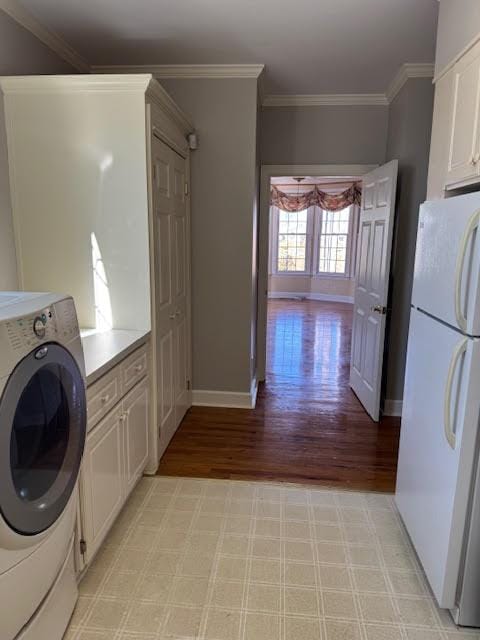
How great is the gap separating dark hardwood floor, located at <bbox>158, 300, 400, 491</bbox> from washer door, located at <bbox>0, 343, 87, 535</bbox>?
1.37 m

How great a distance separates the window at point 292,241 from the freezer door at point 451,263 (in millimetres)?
8438

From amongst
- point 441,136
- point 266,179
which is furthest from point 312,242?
point 441,136

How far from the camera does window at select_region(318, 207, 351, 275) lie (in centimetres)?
988

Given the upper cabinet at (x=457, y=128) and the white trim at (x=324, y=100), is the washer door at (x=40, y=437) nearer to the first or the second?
the upper cabinet at (x=457, y=128)

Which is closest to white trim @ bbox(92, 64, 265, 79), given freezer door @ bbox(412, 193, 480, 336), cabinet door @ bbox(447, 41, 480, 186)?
cabinet door @ bbox(447, 41, 480, 186)

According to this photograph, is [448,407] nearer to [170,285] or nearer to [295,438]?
[295,438]

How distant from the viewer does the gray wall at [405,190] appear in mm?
3359

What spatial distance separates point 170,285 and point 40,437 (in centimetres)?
Answer: 178

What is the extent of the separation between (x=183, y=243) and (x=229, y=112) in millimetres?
1085

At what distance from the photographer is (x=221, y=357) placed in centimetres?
379

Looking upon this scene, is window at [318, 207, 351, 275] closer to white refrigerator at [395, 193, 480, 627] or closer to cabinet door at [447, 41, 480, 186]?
cabinet door at [447, 41, 480, 186]

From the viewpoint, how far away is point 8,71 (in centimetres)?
244

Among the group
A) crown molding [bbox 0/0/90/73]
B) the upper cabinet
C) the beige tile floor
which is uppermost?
crown molding [bbox 0/0/90/73]

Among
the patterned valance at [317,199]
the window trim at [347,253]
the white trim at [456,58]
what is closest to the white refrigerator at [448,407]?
the white trim at [456,58]
